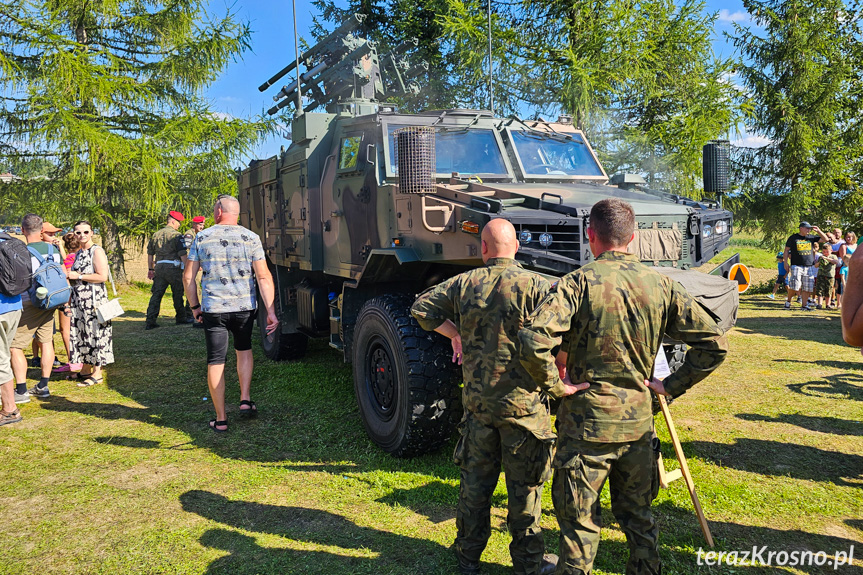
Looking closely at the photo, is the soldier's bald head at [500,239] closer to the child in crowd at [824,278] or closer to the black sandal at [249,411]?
the black sandal at [249,411]

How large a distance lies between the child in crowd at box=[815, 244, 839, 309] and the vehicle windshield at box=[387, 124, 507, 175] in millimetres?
9106

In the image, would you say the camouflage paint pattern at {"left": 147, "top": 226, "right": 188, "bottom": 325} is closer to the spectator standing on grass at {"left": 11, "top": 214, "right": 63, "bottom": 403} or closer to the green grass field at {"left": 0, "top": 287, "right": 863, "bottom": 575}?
the green grass field at {"left": 0, "top": 287, "right": 863, "bottom": 575}

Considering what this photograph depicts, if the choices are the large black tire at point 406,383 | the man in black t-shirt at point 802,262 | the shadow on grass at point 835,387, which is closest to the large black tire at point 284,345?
the large black tire at point 406,383

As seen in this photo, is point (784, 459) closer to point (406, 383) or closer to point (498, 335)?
point (406, 383)

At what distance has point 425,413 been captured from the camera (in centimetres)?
417

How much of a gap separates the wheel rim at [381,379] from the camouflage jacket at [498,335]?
151 cm

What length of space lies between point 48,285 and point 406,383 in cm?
360

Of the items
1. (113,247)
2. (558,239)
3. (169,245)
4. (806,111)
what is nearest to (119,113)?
(113,247)

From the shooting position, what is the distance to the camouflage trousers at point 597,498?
98.0 inches

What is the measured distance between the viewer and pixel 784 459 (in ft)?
14.8

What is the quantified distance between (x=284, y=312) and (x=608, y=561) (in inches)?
196

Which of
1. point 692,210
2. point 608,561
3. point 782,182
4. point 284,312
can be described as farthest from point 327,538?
point 782,182

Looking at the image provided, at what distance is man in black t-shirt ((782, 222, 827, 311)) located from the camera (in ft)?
39.5

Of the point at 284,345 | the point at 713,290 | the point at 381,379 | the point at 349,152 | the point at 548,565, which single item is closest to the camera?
the point at 548,565
